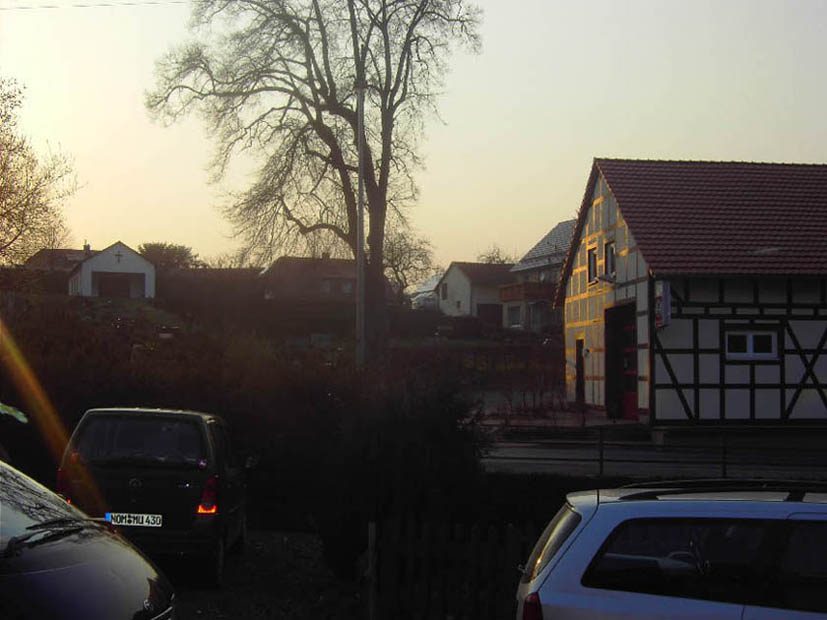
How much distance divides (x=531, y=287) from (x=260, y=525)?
57125 mm

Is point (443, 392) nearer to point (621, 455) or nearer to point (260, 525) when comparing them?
point (260, 525)

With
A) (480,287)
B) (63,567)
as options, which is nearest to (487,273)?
(480,287)

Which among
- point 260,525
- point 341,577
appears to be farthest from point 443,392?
point 260,525

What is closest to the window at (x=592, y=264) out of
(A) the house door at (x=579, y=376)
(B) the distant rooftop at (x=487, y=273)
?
(A) the house door at (x=579, y=376)

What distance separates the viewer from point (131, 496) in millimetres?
9852

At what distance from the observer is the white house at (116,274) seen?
250 feet

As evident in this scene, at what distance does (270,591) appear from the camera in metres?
10.3

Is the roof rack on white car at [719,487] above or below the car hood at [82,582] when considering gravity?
above

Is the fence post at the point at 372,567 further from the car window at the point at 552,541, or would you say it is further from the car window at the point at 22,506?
the car window at the point at 22,506

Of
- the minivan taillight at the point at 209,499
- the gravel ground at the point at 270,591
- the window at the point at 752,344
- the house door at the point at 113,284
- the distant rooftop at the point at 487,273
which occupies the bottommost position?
the gravel ground at the point at 270,591

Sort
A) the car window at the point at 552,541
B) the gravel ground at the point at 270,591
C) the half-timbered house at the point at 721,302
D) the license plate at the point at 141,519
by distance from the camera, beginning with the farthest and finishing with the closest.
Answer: the half-timbered house at the point at 721,302 < the license plate at the point at 141,519 < the gravel ground at the point at 270,591 < the car window at the point at 552,541

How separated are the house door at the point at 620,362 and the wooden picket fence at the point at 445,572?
914 inches

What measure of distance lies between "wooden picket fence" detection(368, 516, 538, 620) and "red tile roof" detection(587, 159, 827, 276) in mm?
20271

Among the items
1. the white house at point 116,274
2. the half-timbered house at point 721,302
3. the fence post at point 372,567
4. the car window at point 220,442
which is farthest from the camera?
the white house at point 116,274
